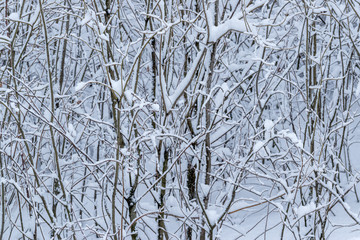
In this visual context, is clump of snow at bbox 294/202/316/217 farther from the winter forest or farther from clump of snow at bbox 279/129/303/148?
clump of snow at bbox 279/129/303/148

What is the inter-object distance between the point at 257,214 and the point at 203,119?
1668 millimetres

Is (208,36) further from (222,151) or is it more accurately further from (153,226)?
(153,226)

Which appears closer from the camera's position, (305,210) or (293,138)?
(293,138)

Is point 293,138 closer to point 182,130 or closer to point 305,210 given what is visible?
point 305,210

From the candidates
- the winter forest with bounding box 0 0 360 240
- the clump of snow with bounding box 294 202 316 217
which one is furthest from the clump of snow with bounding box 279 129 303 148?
the clump of snow with bounding box 294 202 316 217

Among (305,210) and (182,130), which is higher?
(182,130)

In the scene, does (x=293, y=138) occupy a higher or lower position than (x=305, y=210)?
higher

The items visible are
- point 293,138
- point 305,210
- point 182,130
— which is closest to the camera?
point 293,138

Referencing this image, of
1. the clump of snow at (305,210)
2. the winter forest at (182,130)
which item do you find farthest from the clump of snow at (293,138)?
the clump of snow at (305,210)

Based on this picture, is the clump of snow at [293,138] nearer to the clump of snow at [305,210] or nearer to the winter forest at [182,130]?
the winter forest at [182,130]

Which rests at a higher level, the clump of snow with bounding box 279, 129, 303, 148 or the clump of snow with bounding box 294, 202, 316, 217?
the clump of snow with bounding box 279, 129, 303, 148

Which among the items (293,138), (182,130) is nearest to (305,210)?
(293,138)

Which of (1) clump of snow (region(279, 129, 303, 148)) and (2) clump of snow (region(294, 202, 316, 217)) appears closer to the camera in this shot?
(1) clump of snow (region(279, 129, 303, 148))

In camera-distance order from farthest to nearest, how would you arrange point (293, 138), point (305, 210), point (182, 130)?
point (182, 130) < point (305, 210) < point (293, 138)
